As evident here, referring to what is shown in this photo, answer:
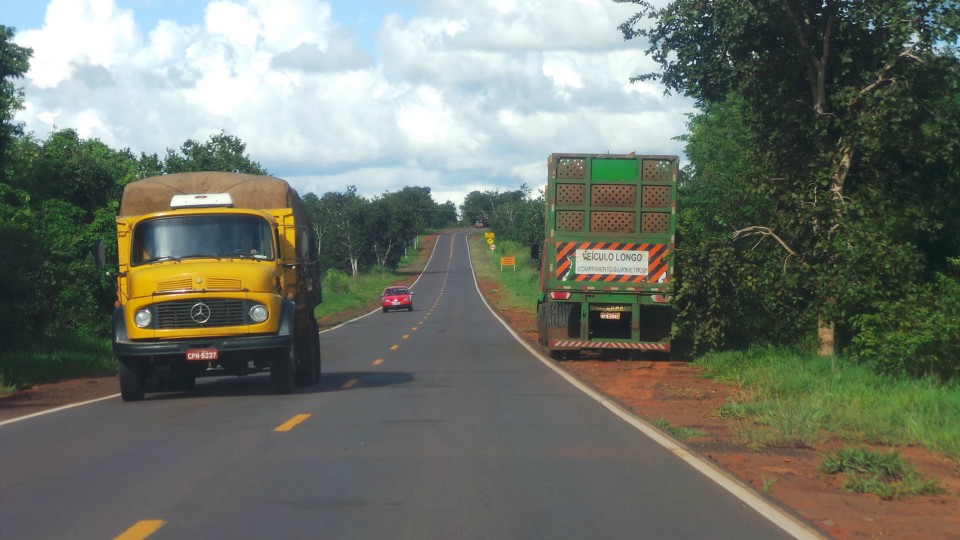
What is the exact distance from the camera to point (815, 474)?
31.3 feet

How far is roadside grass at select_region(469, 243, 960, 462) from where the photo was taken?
11.3 meters

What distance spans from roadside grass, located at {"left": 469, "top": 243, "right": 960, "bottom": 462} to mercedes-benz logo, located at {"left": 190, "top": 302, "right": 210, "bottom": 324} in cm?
699

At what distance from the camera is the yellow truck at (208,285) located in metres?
15.2

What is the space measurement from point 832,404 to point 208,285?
8.27 metres

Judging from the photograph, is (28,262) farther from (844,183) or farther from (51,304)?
(844,183)

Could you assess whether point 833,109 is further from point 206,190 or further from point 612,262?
point 206,190

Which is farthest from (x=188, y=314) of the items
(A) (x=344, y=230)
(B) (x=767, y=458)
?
(A) (x=344, y=230)

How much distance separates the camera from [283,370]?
52.9 ft

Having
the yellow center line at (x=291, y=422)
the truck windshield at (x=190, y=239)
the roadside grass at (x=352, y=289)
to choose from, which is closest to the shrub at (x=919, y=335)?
the yellow center line at (x=291, y=422)

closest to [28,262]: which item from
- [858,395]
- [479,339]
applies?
[479,339]

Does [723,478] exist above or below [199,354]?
below

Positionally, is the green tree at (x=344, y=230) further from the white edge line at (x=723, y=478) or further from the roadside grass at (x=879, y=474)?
the roadside grass at (x=879, y=474)

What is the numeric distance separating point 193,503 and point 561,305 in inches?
608

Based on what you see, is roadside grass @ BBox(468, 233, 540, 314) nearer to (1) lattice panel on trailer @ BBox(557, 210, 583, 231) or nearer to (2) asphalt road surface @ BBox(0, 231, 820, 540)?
(1) lattice panel on trailer @ BBox(557, 210, 583, 231)
